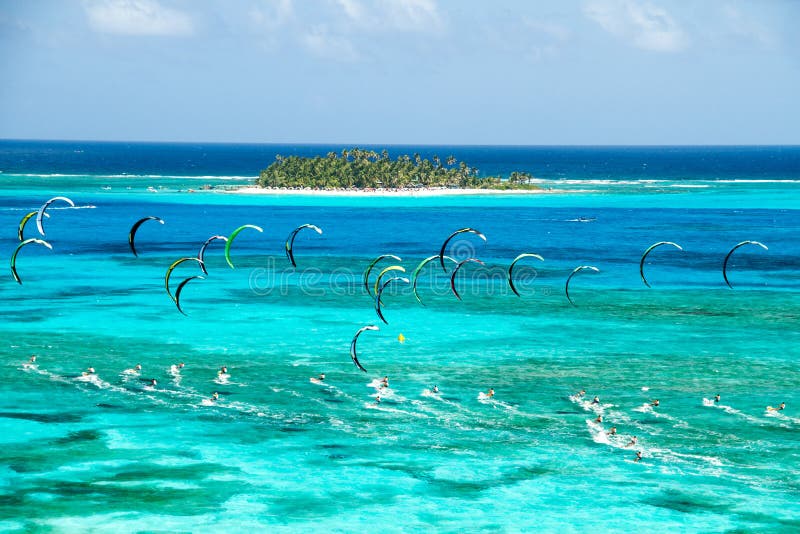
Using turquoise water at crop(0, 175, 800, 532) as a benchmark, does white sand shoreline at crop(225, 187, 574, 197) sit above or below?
above

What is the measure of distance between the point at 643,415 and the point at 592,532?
1280 centimetres

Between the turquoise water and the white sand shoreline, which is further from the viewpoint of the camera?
the white sand shoreline

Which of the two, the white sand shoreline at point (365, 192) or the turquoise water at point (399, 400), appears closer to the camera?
the turquoise water at point (399, 400)

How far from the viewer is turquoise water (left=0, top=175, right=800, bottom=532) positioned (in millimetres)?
36844

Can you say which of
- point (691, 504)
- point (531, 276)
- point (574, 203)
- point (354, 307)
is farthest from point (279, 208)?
point (691, 504)

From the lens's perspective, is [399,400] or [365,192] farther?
[365,192]

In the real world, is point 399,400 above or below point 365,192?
below

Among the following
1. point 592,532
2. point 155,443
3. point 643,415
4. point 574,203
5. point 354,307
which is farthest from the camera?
point 574,203

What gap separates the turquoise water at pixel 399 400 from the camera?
36.8 m

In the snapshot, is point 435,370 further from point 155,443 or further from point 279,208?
point 279,208

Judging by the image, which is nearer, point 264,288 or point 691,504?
point 691,504

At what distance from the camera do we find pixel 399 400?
160 ft

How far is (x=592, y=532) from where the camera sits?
115 ft

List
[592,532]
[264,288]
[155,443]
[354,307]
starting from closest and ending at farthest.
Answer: [592,532]
[155,443]
[354,307]
[264,288]
